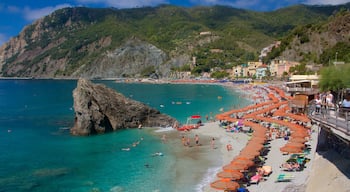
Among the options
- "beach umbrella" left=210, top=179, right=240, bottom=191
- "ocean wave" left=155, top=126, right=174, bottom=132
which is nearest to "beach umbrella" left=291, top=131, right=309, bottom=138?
"beach umbrella" left=210, top=179, right=240, bottom=191

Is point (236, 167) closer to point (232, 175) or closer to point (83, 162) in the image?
point (232, 175)

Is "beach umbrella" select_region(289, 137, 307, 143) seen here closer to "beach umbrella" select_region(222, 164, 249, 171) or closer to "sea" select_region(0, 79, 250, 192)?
"beach umbrella" select_region(222, 164, 249, 171)

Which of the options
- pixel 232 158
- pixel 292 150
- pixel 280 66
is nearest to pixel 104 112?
pixel 232 158

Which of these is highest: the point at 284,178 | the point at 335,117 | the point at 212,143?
the point at 335,117

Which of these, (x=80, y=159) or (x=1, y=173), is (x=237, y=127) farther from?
(x=1, y=173)

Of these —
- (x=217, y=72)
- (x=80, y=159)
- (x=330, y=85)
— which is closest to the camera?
(x=80, y=159)

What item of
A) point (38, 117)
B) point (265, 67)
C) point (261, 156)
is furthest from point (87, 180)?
point (265, 67)

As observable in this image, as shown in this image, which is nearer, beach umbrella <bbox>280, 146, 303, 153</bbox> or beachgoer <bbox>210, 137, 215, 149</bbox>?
beach umbrella <bbox>280, 146, 303, 153</bbox>
